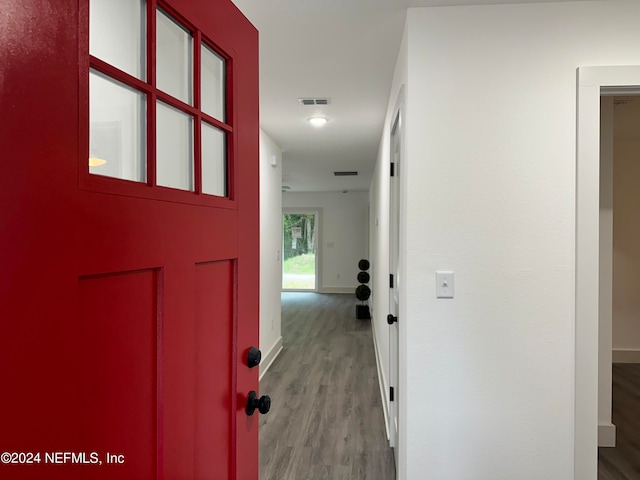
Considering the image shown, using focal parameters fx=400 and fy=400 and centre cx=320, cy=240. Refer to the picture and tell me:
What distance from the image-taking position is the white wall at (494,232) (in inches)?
68.4

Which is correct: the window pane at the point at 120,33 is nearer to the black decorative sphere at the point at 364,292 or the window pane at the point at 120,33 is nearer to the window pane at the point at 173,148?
the window pane at the point at 173,148

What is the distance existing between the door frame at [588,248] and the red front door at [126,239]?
55.8 inches

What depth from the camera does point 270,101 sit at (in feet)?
10.1

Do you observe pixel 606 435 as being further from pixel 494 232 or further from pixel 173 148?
pixel 173 148

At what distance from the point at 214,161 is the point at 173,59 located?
26 cm

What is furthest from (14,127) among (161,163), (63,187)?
(161,163)

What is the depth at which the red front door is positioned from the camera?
50cm

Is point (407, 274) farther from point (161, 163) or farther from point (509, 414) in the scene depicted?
point (161, 163)

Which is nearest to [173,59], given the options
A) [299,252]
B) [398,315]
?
[398,315]

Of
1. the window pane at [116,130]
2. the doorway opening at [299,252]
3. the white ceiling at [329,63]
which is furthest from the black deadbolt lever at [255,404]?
the doorway opening at [299,252]

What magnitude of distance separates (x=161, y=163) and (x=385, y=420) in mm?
2758

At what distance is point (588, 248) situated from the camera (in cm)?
Result: 171

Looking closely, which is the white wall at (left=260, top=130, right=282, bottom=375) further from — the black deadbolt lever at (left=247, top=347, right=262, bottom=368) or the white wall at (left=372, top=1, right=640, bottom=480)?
the black deadbolt lever at (left=247, top=347, right=262, bottom=368)

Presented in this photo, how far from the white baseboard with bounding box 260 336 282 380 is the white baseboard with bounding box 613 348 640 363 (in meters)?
3.87
